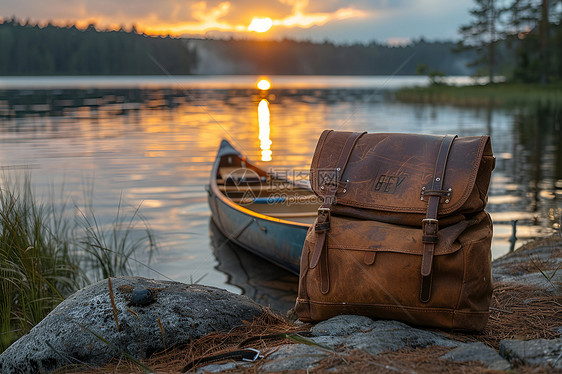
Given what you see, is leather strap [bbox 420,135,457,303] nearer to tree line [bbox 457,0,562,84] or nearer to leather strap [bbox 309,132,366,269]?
leather strap [bbox 309,132,366,269]

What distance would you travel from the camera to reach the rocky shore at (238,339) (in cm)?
280

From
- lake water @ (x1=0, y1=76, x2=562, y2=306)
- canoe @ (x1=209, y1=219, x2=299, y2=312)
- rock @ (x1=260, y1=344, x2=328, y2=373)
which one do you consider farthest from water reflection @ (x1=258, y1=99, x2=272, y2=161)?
rock @ (x1=260, y1=344, x2=328, y2=373)

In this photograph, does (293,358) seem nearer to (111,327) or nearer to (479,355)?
(479,355)

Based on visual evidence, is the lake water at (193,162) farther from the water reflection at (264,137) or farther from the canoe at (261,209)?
the canoe at (261,209)

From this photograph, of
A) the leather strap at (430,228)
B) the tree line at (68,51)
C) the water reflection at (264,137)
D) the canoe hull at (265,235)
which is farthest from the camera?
the tree line at (68,51)

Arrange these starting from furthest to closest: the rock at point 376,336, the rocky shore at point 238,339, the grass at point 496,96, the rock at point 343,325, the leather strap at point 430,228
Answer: the grass at point 496,96, the rock at point 343,325, the leather strap at point 430,228, the rock at point 376,336, the rocky shore at point 238,339

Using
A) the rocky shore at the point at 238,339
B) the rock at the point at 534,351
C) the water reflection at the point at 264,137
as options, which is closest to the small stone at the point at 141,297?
the rocky shore at the point at 238,339

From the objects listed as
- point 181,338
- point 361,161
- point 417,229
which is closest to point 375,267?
point 417,229

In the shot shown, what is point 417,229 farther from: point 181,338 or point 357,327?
point 181,338

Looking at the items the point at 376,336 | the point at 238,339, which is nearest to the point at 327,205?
the point at 376,336

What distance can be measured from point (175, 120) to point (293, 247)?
2744 centimetres

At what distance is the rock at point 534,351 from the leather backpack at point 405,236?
1.21 feet

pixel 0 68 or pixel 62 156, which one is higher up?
pixel 0 68

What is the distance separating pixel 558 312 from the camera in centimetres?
366
